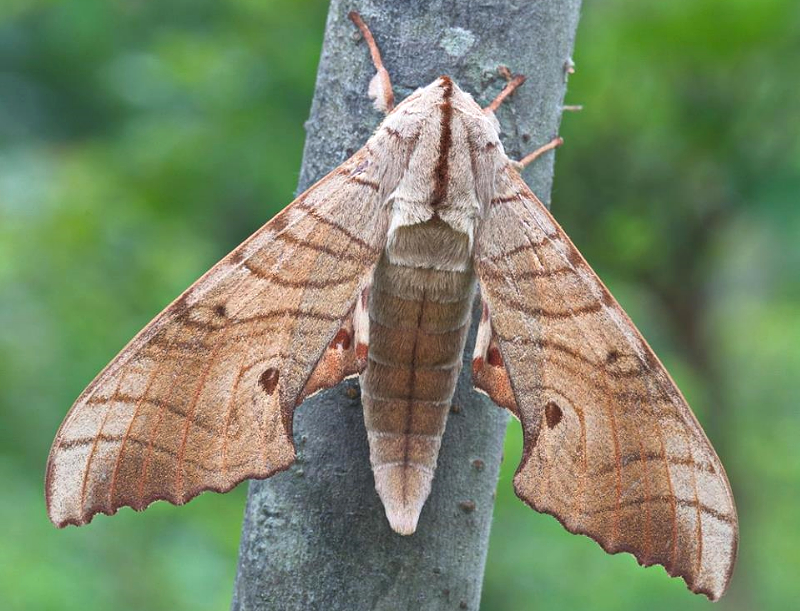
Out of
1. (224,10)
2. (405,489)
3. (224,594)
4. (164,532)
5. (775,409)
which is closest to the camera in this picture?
(405,489)

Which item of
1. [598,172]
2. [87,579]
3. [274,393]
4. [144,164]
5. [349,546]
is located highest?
[598,172]

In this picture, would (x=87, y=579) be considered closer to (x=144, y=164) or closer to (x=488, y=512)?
(x=144, y=164)

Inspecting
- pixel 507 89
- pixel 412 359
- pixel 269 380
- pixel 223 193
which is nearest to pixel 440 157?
pixel 507 89

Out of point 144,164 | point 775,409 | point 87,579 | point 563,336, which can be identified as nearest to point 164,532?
point 87,579

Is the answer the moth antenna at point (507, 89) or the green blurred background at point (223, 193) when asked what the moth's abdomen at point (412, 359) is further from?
the green blurred background at point (223, 193)

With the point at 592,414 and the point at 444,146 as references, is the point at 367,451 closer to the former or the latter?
the point at 592,414

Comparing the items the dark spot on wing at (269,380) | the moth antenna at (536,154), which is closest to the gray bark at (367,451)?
the moth antenna at (536,154)

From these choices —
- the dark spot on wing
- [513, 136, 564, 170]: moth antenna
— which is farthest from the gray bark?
the dark spot on wing
